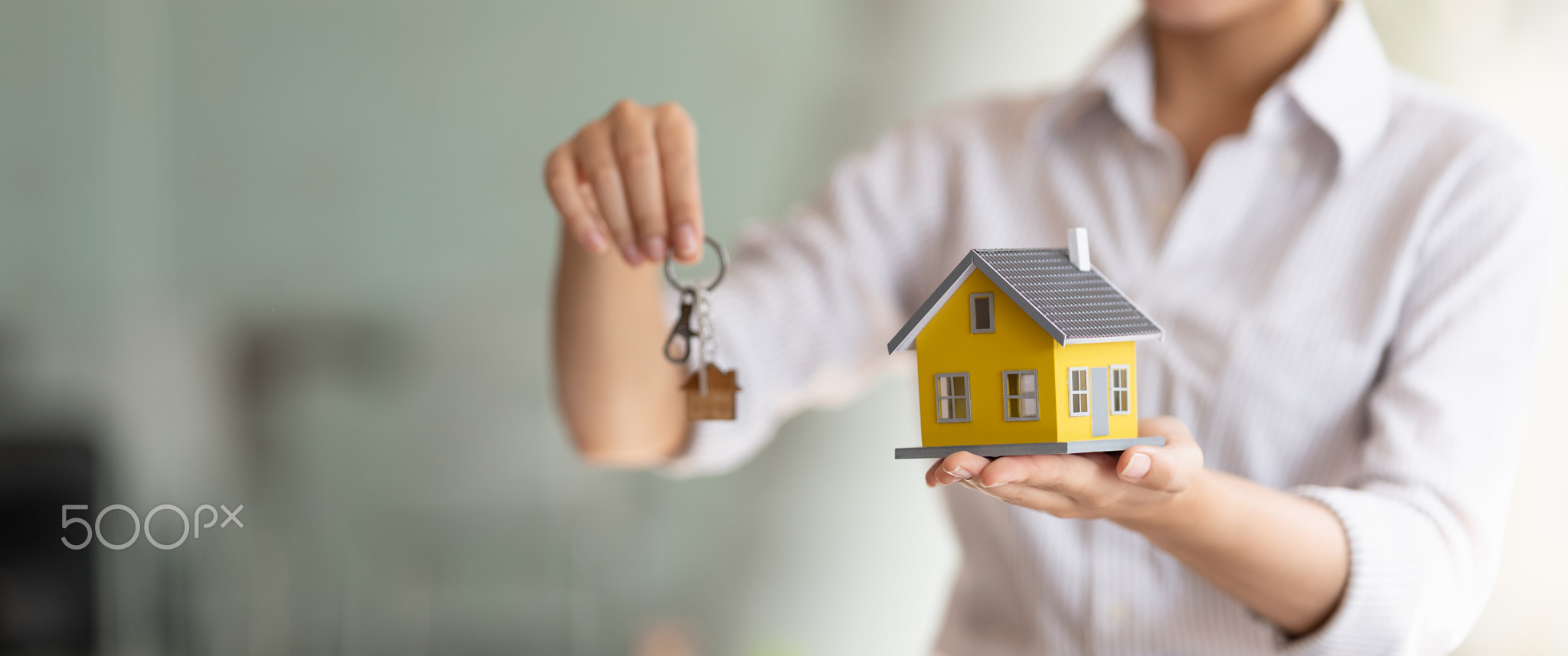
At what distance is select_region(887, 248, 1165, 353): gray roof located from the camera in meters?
0.40

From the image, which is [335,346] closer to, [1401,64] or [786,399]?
[786,399]

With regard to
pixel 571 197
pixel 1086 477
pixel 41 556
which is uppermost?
pixel 571 197

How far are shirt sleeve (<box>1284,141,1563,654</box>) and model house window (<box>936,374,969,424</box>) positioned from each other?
0.70ft

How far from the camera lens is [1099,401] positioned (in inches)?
16.5

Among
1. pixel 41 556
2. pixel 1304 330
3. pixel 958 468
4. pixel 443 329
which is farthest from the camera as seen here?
pixel 443 329

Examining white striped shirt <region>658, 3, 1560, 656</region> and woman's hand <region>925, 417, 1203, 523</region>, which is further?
white striped shirt <region>658, 3, 1560, 656</region>

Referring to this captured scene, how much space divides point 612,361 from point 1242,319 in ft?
1.11

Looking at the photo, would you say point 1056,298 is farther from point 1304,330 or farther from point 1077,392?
point 1304,330

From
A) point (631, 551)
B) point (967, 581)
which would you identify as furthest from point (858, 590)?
point (967, 581)

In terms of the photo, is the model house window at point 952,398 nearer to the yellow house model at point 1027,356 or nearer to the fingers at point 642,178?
the yellow house model at point 1027,356

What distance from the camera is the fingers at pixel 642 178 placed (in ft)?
1.63

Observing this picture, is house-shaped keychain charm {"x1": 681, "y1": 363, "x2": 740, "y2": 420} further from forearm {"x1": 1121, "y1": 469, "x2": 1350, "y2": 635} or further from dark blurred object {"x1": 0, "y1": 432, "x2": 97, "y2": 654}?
dark blurred object {"x1": 0, "y1": 432, "x2": 97, "y2": 654}

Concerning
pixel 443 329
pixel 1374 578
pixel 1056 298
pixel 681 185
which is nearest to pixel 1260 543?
pixel 1374 578
